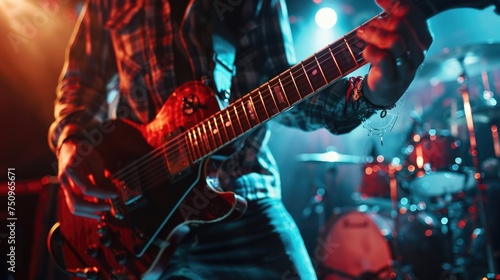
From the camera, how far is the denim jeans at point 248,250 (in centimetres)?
156

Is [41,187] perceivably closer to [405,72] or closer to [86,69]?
[86,69]

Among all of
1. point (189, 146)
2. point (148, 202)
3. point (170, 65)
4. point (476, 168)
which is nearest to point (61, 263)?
point (148, 202)

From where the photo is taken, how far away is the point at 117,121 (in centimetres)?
193

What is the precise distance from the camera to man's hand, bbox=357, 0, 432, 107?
104 centimetres

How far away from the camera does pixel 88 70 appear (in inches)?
92.4

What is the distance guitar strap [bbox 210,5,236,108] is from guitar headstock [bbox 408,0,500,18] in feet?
2.87

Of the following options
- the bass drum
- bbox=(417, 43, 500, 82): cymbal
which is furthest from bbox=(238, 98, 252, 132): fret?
the bass drum

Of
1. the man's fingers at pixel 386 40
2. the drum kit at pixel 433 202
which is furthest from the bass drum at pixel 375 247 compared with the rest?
the man's fingers at pixel 386 40

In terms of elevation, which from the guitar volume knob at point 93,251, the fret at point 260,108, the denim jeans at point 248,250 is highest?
the fret at point 260,108

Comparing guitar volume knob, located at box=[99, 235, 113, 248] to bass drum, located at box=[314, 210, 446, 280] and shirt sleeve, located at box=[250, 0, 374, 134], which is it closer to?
shirt sleeve, located at box=[250, 0, 374, 134]

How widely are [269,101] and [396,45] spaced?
0.57 meters

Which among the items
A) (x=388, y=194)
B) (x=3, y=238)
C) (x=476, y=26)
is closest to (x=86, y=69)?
(x=3, y=238)

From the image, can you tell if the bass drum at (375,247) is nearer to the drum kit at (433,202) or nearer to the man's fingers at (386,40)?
the drum kit at (433,202)

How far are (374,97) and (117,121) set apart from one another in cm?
120
